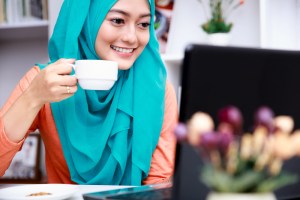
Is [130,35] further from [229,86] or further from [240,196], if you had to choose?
[240,196]

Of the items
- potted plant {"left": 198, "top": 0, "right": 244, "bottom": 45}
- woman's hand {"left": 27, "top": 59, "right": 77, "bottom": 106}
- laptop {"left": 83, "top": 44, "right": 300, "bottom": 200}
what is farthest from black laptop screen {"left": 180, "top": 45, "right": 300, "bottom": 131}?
potted plant {"left": 198, "top": 0, "right": 244, "bottom": 45}

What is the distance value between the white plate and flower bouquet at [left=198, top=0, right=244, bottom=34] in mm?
1258

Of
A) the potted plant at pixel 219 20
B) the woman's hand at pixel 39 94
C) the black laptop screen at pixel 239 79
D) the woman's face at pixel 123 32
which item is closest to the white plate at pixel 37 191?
the woman's hand at pixel 39 94

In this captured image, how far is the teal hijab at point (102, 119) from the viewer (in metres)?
1.28

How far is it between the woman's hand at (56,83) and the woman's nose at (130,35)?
0.89 ft

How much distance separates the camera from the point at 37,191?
0.89 m

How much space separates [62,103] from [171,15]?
3.28 ft

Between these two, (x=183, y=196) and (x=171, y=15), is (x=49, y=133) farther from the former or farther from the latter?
(x=171, y=15)

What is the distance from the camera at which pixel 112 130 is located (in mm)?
1302

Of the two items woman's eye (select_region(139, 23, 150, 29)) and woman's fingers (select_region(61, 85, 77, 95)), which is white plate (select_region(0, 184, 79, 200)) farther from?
woman's eye (select_region(139, 23, 150, 29))

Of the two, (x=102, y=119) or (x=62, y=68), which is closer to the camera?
(x=62, y=68)

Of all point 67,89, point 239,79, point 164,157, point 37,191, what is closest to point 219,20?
point 164,157

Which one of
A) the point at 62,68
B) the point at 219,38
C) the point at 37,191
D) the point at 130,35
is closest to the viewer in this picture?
the point at 37,191

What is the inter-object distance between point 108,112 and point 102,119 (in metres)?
0.04
